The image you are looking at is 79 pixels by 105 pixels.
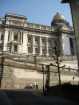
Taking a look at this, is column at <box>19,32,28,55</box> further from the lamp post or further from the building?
the lamp post

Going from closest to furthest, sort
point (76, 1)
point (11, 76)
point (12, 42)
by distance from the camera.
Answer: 1. point (76, 1)
2. point (11, 76)
3. point (12, 42)

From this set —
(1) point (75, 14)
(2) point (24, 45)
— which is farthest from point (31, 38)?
(1) point (75, 14)

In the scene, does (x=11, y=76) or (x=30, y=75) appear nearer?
(x=11, y=76)

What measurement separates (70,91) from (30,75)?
12455mm

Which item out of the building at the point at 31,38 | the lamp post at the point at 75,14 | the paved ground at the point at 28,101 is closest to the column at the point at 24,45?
the building at the point at 31,38

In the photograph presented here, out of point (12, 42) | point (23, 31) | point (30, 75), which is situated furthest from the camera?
point (23, 31)

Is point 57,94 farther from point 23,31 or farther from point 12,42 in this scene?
point 23,31

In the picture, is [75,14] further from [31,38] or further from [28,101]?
[31,38]

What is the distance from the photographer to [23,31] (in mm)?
46031

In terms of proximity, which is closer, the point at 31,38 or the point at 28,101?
the point at 28,101

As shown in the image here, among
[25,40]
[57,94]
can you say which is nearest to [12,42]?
[25,40]

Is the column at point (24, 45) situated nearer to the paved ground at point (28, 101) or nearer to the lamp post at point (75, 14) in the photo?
the lamp post at point (75, 14)

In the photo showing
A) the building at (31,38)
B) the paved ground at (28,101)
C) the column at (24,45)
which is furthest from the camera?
the column at (24,45)

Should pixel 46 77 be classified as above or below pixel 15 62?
below
